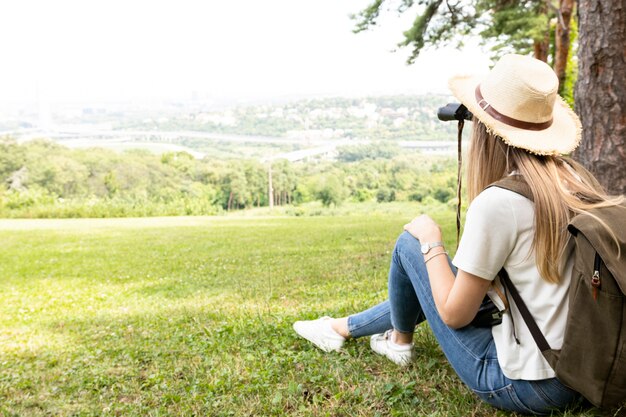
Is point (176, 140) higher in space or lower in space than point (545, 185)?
lower

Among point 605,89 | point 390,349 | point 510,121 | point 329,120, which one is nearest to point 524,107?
point 510,121

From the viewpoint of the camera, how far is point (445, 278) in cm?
204

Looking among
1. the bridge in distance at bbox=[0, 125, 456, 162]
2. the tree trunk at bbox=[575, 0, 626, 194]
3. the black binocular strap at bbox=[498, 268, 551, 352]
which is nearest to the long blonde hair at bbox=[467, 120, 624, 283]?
the black binocular strap at bbox=[498, 268, 551, 352]

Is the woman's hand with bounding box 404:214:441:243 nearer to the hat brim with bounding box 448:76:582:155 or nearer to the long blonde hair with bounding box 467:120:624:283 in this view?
the long blonde hair with bounding box 467:120:624:283

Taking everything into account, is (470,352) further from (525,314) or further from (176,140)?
(176,140)

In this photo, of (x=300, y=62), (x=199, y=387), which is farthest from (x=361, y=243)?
(x=300, y=62)

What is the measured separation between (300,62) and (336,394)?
172181mm

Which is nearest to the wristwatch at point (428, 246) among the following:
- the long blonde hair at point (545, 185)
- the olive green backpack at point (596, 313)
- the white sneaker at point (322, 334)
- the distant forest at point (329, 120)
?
the long blonde hair at point (545, 185)

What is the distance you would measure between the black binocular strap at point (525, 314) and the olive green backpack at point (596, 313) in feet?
0.07

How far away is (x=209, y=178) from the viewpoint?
5144 cm

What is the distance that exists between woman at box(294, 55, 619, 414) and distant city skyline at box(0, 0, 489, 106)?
501ft

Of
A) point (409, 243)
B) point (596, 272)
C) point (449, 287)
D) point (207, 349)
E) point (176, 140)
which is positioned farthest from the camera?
point (176, 140)

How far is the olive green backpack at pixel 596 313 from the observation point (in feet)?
5.34

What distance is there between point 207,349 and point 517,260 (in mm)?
2112
